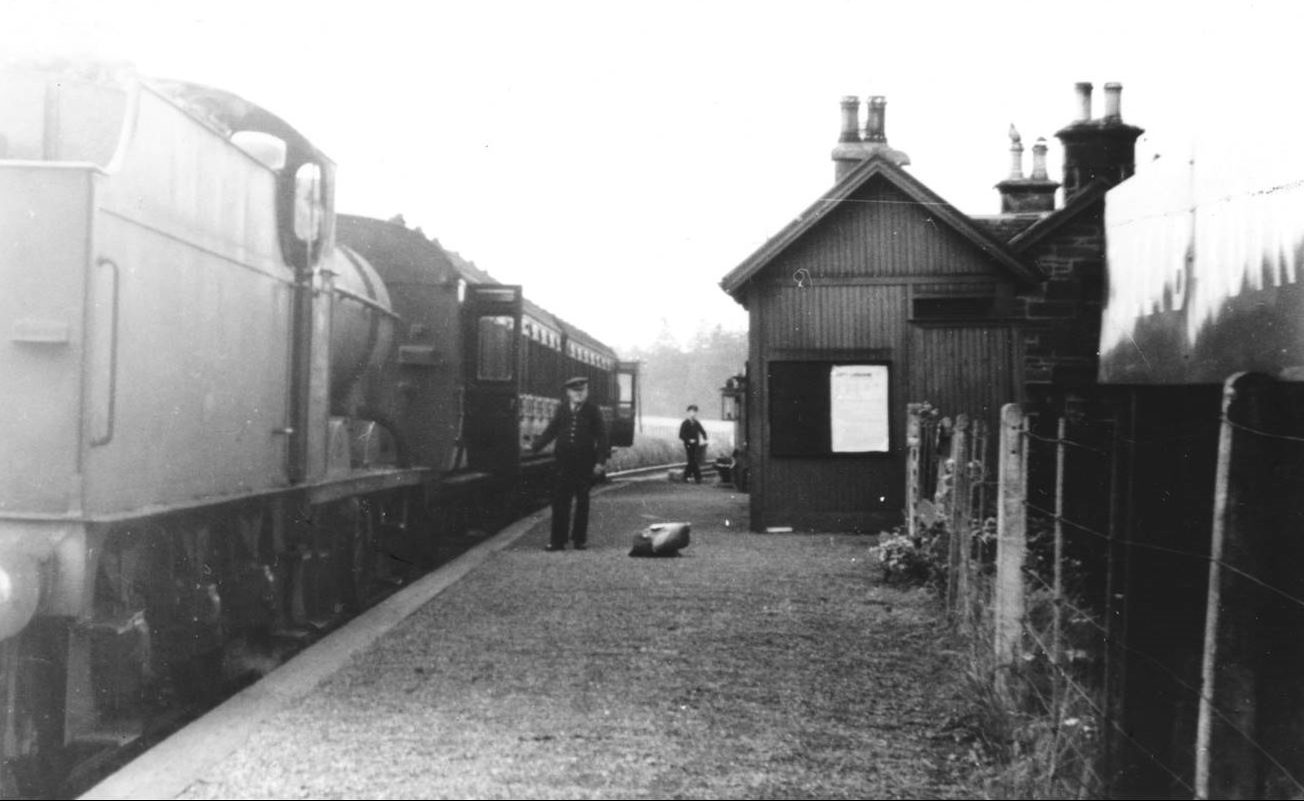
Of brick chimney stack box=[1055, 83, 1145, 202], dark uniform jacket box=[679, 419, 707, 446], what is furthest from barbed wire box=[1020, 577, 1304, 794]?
dark uniform jacket box=[679, 419, 707, 446]

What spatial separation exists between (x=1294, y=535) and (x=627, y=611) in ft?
21.1

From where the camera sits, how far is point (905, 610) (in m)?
9.91

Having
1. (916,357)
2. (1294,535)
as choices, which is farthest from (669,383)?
(1294,535)

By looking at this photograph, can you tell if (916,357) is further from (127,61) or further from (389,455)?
(127,61)

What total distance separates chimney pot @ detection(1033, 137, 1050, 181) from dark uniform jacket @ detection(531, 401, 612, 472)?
1202 cm

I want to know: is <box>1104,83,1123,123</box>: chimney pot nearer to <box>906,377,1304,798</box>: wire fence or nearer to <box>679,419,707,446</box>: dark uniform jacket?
<box>906,377,1304,798</box>: wire fence

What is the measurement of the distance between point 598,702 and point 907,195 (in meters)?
11.4

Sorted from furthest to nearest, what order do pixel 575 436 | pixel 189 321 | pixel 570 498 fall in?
pixel 575 436, pixel 570 498, pixel 189 321

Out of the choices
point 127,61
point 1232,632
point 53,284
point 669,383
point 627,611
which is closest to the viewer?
point 1232,632

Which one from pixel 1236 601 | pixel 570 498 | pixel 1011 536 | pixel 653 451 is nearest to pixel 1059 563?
pixel 1011 536

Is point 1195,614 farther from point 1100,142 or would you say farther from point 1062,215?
point 1100,142

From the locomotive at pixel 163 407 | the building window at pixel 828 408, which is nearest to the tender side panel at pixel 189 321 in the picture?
the locomotive at pixel 163 407

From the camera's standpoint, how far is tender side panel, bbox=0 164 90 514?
225 inches

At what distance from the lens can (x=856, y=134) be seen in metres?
20.3
